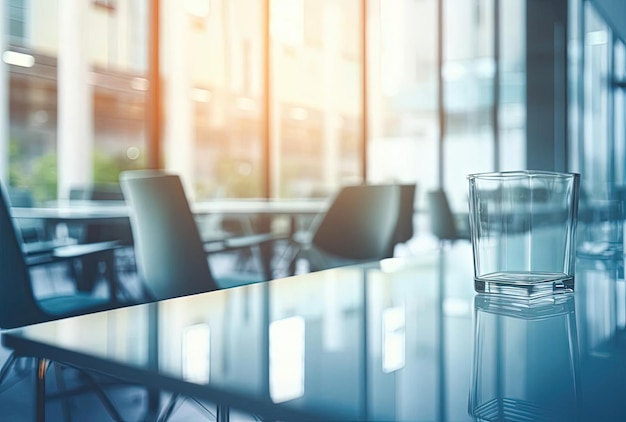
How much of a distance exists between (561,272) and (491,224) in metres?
0.09

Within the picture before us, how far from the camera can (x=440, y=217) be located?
195 inches

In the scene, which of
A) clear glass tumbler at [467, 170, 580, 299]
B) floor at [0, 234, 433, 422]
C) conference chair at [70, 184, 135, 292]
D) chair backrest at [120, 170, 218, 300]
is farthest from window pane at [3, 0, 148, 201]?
floor at [0, 234, 433, 422]

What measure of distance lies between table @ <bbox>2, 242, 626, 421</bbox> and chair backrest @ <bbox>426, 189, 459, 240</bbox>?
14.0ft

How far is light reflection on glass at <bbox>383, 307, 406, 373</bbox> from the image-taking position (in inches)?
15.3

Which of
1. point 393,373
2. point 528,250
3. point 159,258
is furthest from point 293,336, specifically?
point 159,258

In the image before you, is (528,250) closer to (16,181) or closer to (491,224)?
(491,224)

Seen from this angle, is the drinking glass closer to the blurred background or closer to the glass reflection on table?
the glass reflection on table

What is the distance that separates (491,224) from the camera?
69 cm

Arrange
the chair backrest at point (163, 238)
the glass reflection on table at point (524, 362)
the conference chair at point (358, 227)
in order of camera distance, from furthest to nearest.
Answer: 1. the conference chair at point (358, 227)
2. the chair backrest at point (163, 238)
3. the glass reflection on table at point (524, 362)

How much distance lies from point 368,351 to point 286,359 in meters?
0.06

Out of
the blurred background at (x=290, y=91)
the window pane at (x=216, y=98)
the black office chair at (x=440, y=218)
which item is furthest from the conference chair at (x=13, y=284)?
the window pane at (x=216, y=98)

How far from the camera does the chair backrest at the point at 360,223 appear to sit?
2.93m

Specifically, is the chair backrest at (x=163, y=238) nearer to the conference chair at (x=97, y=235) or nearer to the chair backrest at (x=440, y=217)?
the conference chair at (x=97, y=235)

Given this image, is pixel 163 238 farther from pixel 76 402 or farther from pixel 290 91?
pixel 290 91
